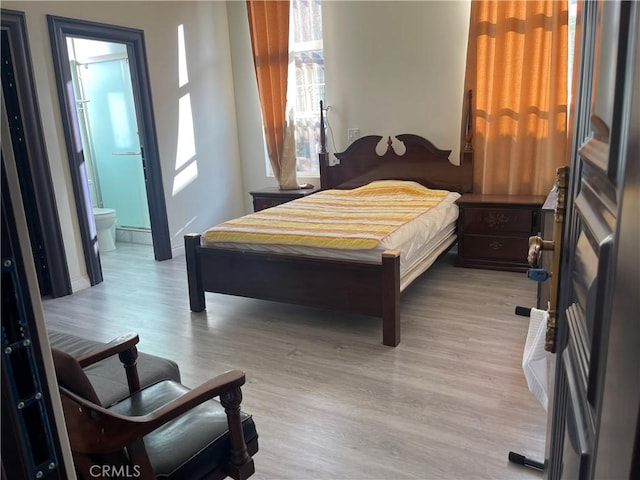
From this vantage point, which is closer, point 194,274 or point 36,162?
point 194,274

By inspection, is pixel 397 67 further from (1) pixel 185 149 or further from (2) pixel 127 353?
(2) pixel 127 353

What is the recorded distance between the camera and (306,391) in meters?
2.32

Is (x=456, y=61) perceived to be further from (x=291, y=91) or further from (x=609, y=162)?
(x=609, y=162)

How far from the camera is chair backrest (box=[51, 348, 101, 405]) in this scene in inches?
43.1

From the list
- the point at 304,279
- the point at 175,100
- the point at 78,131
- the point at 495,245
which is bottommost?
the point at 495,245

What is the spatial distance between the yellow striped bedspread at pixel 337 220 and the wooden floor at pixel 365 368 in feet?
1.77

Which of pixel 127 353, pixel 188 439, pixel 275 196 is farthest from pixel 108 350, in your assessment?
pixel 275 196

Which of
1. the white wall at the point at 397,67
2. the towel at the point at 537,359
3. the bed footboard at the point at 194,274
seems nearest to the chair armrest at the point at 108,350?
the towel at the point at 537,359

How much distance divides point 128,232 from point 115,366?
167 inches

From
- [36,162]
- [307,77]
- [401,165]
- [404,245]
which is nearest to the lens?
[404,245]

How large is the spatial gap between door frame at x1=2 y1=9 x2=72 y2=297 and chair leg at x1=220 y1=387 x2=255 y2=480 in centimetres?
305

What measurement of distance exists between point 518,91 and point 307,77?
2078mm

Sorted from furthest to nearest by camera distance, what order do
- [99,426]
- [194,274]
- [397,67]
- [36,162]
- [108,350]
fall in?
[397,67], [36,162], [194,274], [108,350], [99,426]

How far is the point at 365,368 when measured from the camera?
251 cm
